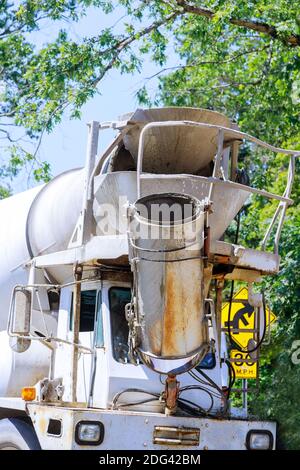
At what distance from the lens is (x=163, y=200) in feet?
24.4

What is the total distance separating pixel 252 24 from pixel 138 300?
7.24 m

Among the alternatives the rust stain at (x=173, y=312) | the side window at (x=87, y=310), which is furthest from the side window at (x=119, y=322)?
the rust stain at (x=173, y=312)

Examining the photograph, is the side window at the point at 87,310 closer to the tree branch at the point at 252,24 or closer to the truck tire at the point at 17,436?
the truck tire at the point at 17,436

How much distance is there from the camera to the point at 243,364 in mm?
9086

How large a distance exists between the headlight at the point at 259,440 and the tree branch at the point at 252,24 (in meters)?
7.26

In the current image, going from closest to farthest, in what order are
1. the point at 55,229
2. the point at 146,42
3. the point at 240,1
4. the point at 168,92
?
the point at 55,229
the point at 240,1
the point at 146,42
the point at 168,92

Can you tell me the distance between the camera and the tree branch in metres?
Result: 13.5

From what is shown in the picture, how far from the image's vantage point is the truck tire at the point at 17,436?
801cm

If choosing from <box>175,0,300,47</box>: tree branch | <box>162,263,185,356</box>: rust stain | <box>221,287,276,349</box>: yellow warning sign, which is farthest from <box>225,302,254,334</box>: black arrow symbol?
<box>175,0,300,47</box>: tree branch

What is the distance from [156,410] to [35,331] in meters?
1.89

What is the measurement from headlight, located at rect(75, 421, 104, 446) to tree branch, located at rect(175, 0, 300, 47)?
7825mm

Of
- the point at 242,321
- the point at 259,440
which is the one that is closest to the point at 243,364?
the point at 242,321

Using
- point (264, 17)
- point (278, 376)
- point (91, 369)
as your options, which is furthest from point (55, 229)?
point (264, 17)
